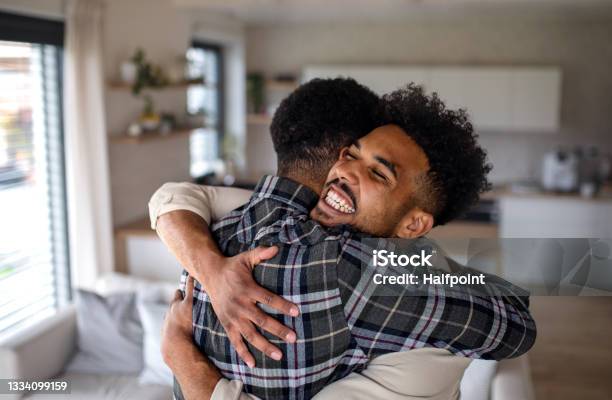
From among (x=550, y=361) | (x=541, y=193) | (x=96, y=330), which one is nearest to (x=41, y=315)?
(x=96, y=330)

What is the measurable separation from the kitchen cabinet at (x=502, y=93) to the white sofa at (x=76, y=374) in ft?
10.3

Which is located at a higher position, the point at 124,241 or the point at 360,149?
the point at 360,149

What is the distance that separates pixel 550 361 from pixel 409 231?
10.4ft

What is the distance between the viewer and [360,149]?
3.53 ft

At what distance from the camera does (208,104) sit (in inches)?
219

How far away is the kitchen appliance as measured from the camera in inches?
196

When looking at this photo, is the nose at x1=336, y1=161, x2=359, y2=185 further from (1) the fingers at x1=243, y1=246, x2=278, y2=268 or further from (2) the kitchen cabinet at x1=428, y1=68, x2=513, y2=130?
(2) the kitchen cabinet at x1=428, y1=68, x2=513, y2=130

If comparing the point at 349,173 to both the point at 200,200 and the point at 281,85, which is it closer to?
the point at 200,200

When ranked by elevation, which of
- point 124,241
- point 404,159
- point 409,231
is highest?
point 404,159

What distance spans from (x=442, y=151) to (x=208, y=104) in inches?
185

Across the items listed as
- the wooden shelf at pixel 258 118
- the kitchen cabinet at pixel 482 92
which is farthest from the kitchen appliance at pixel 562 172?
the wooden shelf at pixel 258 118

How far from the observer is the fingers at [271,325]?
3.10 feet

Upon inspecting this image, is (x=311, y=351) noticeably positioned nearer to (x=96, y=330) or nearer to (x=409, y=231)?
(x=409, y=231)

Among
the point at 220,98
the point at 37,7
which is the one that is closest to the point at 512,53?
the point at 220,98
